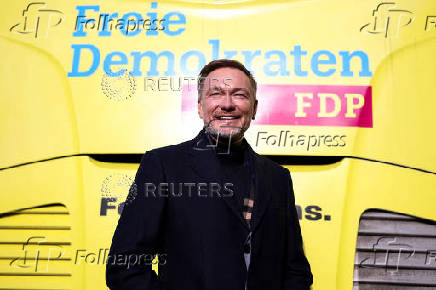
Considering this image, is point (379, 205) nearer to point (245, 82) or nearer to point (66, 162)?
point (245, 82)

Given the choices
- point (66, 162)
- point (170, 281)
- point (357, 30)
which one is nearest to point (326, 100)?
point (357, 30)

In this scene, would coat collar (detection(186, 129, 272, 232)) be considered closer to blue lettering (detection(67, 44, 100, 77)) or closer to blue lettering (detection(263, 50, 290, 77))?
blue lettering (detection(263, 50, 290, 77))

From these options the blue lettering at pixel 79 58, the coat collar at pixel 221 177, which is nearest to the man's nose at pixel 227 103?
Answer: the coat collar at pixel 221 177

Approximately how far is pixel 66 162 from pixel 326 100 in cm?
115

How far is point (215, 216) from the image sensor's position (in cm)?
117

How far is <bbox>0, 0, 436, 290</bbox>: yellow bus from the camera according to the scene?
1455mm

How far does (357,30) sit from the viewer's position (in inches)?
61.1

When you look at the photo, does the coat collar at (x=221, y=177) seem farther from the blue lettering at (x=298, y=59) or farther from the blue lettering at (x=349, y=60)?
the blue lettering at (x=349, y=60)

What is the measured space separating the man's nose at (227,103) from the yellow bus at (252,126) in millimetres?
290

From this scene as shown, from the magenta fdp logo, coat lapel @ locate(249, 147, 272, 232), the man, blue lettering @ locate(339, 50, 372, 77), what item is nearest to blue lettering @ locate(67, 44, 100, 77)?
the magenta fdp logo

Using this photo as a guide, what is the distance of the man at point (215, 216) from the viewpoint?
111 cm

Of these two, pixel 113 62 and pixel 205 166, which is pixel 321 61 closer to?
pixel 205 166

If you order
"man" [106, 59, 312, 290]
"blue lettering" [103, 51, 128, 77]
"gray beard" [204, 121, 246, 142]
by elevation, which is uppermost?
"blue lettering" [103, 51, 128, 77]
